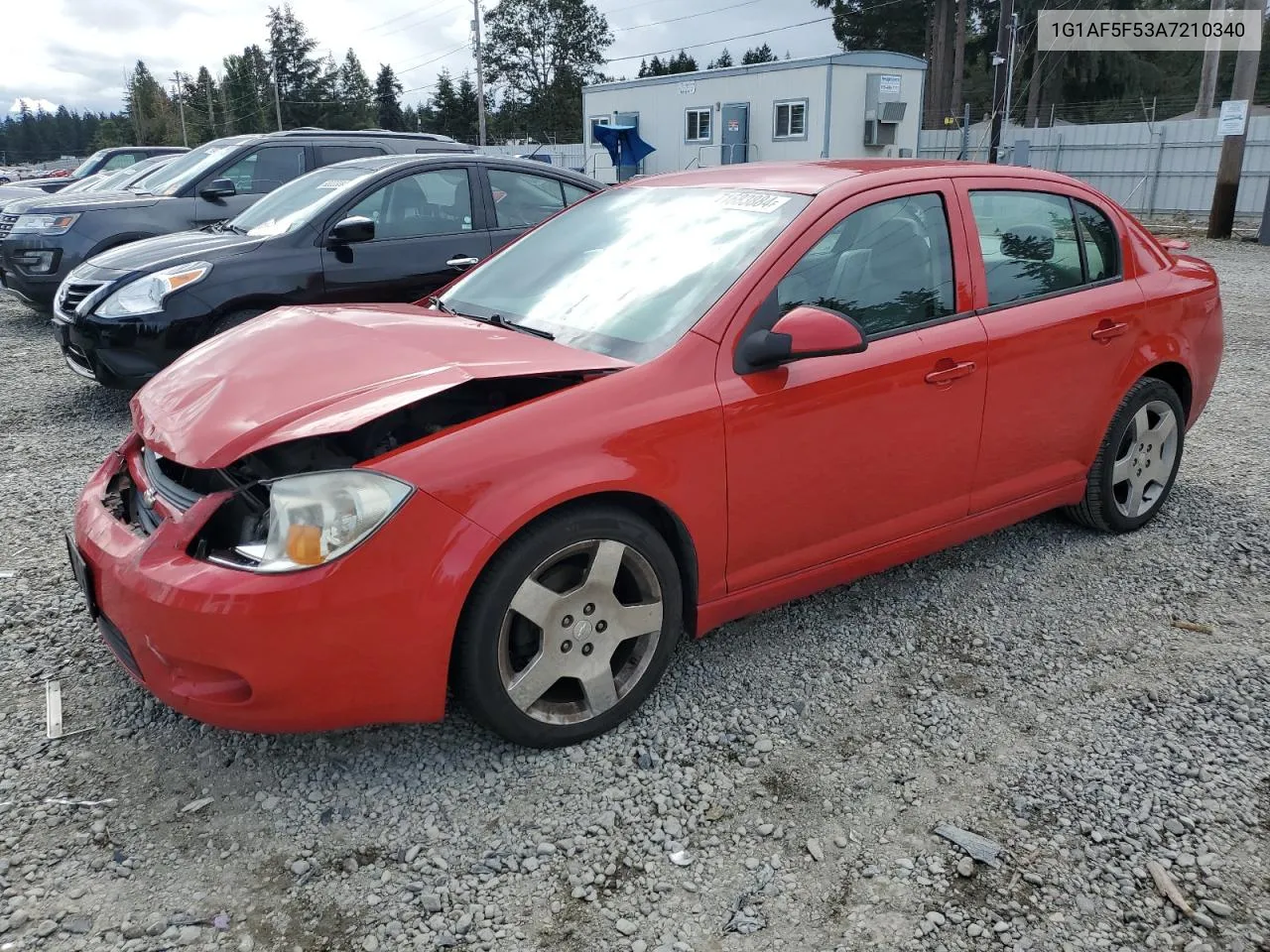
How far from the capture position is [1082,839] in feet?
7.86

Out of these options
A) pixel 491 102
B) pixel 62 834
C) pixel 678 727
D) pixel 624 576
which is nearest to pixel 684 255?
pixel 624 576

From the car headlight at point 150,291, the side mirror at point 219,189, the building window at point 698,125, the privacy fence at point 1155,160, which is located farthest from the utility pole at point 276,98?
the car headlight at point 150,291

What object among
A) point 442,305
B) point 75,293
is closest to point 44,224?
point 75,293

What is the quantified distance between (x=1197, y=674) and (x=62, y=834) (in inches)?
132

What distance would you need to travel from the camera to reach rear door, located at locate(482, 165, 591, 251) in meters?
6.71

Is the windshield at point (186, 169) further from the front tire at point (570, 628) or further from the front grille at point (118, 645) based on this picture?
the front tire at point (570, 628)

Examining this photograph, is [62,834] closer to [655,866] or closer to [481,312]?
[655,866]

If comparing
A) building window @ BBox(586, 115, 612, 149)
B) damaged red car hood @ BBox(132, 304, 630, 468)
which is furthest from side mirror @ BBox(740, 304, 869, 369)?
building window @ BBox(586, 115, 612, 149)

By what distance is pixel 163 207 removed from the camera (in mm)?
8766

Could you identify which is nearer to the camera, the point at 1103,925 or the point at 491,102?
the point at 1103,925

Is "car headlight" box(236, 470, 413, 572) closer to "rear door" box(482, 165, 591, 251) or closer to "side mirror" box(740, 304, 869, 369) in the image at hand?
"side mirror" box(740, 304, 869, 369)

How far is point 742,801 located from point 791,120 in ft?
89.2

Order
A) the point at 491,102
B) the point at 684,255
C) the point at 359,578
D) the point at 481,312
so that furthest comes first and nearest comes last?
the point at 491,102
the point at 481,312
the point at 684,255
the point at 359,578

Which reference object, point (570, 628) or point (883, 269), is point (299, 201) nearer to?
point (883, 269)
